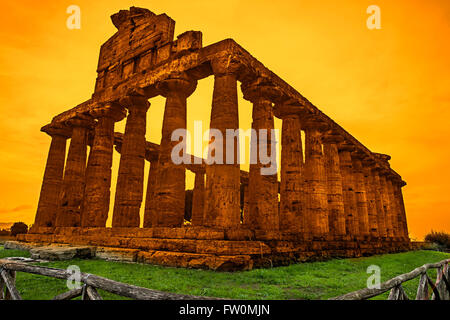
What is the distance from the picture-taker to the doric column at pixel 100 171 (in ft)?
55.1

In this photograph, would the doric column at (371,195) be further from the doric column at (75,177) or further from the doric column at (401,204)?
the doric column at (75,177)

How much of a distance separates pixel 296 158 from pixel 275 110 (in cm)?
311

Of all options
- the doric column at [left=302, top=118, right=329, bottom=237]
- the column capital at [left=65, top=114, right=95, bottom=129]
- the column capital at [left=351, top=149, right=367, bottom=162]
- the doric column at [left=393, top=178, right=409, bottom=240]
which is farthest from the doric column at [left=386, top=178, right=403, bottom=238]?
the column capital at [left=65, top=114, right=95, bottom=129]

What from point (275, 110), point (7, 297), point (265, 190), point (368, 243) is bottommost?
point (7, 297)

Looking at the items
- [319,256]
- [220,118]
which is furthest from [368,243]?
[220,118]

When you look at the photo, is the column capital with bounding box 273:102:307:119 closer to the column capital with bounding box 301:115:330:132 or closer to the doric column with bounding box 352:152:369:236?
the column capital with bounding box 301:115:330:132

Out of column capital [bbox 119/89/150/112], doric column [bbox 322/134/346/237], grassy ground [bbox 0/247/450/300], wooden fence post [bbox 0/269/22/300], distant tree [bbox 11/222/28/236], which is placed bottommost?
grassy ground [bbox 0/247/450/300]

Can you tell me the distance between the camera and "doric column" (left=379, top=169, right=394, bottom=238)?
1124 inches

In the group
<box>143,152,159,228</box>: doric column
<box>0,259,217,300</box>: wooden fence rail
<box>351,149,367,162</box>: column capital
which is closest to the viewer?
<box>0,259,217,300</box>: wooden fence rail

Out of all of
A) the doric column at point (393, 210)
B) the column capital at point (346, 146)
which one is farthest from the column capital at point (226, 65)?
the doric column at point (393, 210)

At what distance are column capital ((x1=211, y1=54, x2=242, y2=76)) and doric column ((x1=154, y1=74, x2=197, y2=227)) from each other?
2168mm
